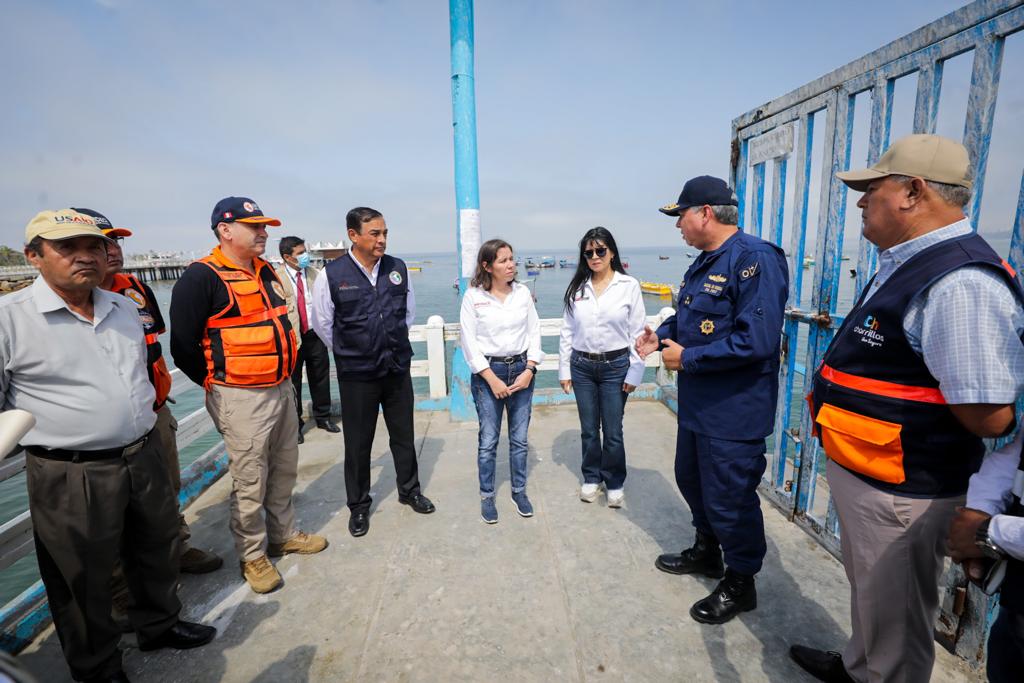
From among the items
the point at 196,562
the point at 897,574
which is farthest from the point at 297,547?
the point at 897,574

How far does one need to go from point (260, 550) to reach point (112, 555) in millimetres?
850

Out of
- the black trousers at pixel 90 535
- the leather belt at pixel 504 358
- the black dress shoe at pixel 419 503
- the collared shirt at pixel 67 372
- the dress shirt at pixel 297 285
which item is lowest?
A: the black dress shoe at pixel 419 503

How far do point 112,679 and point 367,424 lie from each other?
1749mm

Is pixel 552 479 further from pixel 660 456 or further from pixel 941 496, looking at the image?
pixel 941 496

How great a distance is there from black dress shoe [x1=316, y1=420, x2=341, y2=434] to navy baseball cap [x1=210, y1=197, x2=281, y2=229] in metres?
3.18

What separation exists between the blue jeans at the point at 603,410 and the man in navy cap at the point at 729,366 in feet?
2.74

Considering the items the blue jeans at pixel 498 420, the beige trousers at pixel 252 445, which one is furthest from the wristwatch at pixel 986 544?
the beige trousers at pixel 252 445

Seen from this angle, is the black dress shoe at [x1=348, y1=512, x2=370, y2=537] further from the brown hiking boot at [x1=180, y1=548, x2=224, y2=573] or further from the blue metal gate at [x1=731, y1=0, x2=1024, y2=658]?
the blue metal gate at [x1=731, y1=0, x2=1024, y2=658]

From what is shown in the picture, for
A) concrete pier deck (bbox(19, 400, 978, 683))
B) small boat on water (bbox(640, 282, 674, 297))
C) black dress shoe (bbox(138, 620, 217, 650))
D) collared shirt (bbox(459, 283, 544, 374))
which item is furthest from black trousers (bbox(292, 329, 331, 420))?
small boat on water (bbox(640, 282, 674, 297))

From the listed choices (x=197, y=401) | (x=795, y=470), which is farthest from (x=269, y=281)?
(x=197, y=401)

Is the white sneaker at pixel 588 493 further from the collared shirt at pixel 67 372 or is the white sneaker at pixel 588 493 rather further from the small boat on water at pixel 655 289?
the small boat on water at pixel 655 289

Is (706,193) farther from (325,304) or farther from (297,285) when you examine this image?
(297,285)

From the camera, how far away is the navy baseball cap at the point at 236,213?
2742 mm

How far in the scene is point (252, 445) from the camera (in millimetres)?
2803
